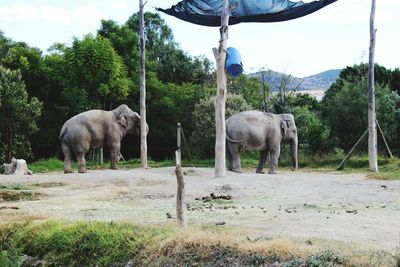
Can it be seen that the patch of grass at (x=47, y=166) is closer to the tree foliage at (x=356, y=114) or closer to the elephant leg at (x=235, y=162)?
the elephant leg at (x=235, y=162)

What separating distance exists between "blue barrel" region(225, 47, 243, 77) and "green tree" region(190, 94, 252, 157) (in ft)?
28.6

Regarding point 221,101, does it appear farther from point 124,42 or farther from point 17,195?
point 124,42

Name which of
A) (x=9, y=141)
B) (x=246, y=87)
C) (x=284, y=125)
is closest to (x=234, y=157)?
(x=284, y=125)

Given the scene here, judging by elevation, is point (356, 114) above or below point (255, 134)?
above

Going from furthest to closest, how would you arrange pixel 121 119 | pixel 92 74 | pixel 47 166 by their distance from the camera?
1. pixel 92 74
2. pixel 47 166
3. pixel 121 119

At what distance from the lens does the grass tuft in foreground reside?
6410 millimetres

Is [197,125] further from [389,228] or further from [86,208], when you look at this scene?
[389,228]

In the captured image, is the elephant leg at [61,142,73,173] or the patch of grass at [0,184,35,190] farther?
the elephant leg at [61,142,73,173]

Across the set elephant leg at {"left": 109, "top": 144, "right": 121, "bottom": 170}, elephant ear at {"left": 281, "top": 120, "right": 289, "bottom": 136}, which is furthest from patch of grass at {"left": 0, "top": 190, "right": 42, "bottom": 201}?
elephant ear at {"left": 281, "top": 120, "right": 289, "bottom": 136}

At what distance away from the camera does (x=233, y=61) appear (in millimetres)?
17328

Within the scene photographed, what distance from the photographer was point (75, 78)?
86.4ft

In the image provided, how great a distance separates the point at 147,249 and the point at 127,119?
43.4 feet

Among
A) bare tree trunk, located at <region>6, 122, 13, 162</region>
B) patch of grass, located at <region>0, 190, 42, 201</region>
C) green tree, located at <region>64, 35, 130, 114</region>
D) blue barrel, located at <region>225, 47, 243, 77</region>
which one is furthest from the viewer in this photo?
green tree, located at <region>64, 35, 130, 114</region>

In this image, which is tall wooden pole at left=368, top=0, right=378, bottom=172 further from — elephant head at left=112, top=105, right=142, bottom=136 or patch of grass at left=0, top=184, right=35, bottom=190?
patch of grass at left=0, top=184, right=35, bottom=190
